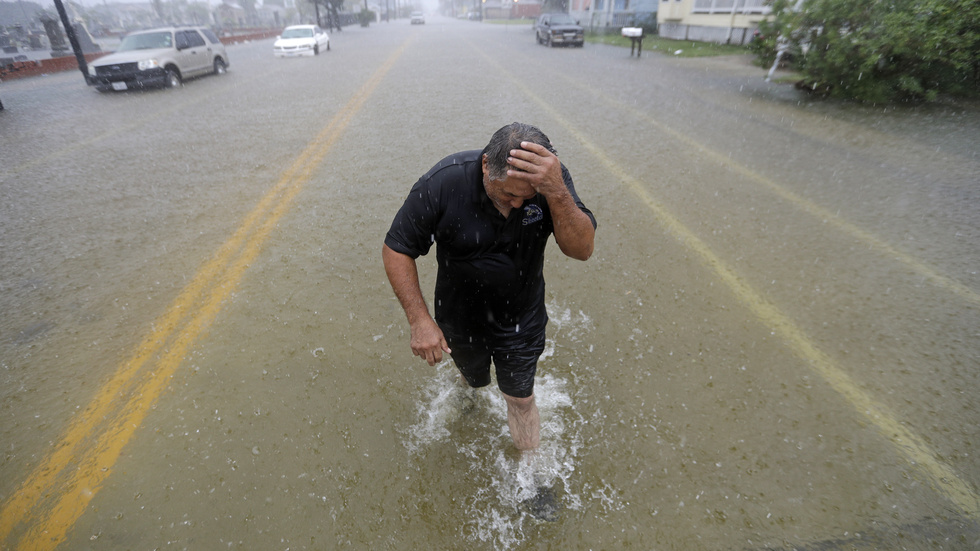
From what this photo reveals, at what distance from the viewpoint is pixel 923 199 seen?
5.45m

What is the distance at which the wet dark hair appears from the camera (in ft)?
5.40

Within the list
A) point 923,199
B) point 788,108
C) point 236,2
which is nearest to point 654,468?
point 923,199

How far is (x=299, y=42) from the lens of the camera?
22.8m

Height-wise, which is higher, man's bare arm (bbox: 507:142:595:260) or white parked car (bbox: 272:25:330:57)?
man's bare arm (bbox: 507:142:595:260)

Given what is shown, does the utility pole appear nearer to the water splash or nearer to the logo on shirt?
the water splash

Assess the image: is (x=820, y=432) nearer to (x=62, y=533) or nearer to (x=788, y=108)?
(x=62, y=533)

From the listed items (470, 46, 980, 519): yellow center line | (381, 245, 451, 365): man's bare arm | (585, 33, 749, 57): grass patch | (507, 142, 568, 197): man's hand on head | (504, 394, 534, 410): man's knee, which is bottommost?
(470, 46, 980, 519): yellow center line

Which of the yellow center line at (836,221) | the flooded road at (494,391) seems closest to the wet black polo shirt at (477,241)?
the flooded road at (494,391)

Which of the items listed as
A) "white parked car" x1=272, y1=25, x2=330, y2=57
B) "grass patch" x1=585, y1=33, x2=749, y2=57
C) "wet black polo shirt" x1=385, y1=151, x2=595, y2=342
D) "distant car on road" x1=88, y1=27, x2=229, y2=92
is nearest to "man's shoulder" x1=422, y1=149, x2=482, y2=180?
"wet black polo shirt" x1=385, y1=151, x2=595, y2=342

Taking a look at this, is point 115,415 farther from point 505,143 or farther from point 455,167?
point 505,143

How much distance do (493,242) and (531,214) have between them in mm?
187

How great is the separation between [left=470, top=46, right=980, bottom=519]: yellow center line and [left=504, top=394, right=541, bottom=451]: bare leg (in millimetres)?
1976

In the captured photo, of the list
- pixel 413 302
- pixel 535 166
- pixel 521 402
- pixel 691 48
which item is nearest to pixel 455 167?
pixel 535 166

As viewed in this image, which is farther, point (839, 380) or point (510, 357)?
point (839, 380)
